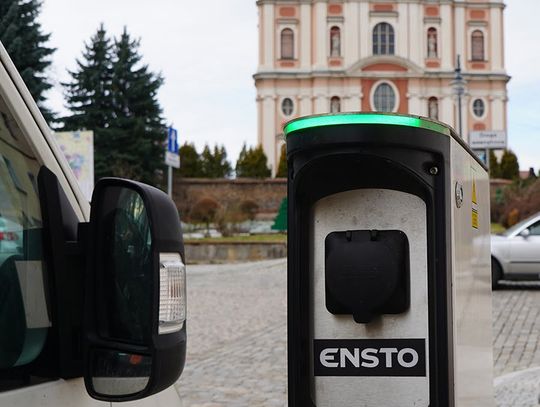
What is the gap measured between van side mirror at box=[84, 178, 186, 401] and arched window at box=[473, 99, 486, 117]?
7939 centimetres

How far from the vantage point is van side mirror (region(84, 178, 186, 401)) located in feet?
5.02

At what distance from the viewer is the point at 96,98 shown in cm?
5412

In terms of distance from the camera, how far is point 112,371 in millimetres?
1621

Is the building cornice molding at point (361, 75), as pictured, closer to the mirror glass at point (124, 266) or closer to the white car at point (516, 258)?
the white car at point (516, 258)

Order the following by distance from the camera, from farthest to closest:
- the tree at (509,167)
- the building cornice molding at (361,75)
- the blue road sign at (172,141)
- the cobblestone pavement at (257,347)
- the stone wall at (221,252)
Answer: the building cornice molding at (361,75), the tree at (509,167), the stone wall at (221,252), the blue road sign at (172,141), the cobblestone pavement at (257,347)

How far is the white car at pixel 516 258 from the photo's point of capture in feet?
54.9

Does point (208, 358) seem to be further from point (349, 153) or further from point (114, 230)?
point (114, 230)

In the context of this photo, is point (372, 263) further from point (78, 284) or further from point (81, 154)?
point (81, 154)

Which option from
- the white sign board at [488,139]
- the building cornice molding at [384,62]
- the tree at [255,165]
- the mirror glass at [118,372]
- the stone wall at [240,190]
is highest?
the building cornice molding at [384,62]

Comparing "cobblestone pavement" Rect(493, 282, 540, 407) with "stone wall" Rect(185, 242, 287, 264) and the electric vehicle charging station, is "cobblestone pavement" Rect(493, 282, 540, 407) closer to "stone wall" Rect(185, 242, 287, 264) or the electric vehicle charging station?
the electric vehicle charging station

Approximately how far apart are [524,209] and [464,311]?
41.2m

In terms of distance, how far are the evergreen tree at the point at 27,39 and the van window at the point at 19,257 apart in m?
27.5

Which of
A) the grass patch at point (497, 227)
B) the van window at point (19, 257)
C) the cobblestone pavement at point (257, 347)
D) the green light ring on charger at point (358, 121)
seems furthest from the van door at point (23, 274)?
the grass patch at point (497, 227)

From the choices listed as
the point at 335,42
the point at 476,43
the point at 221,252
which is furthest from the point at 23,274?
the point at 476,43
